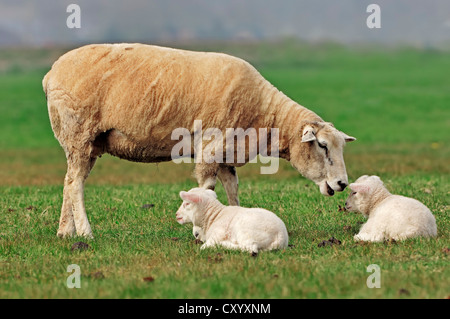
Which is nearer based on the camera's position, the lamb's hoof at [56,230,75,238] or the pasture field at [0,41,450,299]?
the pasture field at [0,41,450,299]

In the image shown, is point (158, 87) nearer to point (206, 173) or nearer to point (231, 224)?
point (206, 173)

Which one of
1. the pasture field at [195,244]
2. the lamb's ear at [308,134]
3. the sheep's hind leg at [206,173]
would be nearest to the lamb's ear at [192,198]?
the pasture field at [195,244]

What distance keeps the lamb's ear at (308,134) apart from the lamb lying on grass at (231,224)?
54.0 inches

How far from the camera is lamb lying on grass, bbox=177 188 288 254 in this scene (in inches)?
330

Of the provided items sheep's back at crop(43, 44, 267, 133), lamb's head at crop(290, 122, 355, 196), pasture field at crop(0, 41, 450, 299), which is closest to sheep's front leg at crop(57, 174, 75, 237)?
pasture field at crop(0, 41, 450, 299)

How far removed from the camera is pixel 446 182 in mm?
15000

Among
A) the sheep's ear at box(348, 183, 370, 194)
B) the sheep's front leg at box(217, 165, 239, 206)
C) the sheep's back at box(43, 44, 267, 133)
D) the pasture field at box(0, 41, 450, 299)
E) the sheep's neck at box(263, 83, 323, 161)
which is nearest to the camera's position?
the pasture field at box(0, 41, 450, 299)

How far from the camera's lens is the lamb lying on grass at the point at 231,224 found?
8.39 metres

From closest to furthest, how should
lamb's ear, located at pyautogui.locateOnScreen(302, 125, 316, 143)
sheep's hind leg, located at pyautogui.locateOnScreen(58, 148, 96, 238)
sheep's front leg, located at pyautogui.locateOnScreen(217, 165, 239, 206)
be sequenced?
lamb's ear, located at pyautogui.locateOnScreen(302, 125, 316, 143), sheep's hind leg, located at pyautogui.locateOnScreen(58, 148, 96, 238), sheep's front leg, located at pyautogui.locateOnScreen(217, 165, 239, 206)

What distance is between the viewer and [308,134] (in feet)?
31.4

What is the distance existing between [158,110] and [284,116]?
1.70 meters

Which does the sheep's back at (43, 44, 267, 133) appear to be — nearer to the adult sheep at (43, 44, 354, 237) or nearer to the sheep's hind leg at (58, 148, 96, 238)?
the adult sheep at (43, 44, 354, 237)

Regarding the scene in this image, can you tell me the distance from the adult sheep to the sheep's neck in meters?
0.01

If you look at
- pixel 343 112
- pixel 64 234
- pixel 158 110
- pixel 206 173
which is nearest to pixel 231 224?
pixel 206 173
